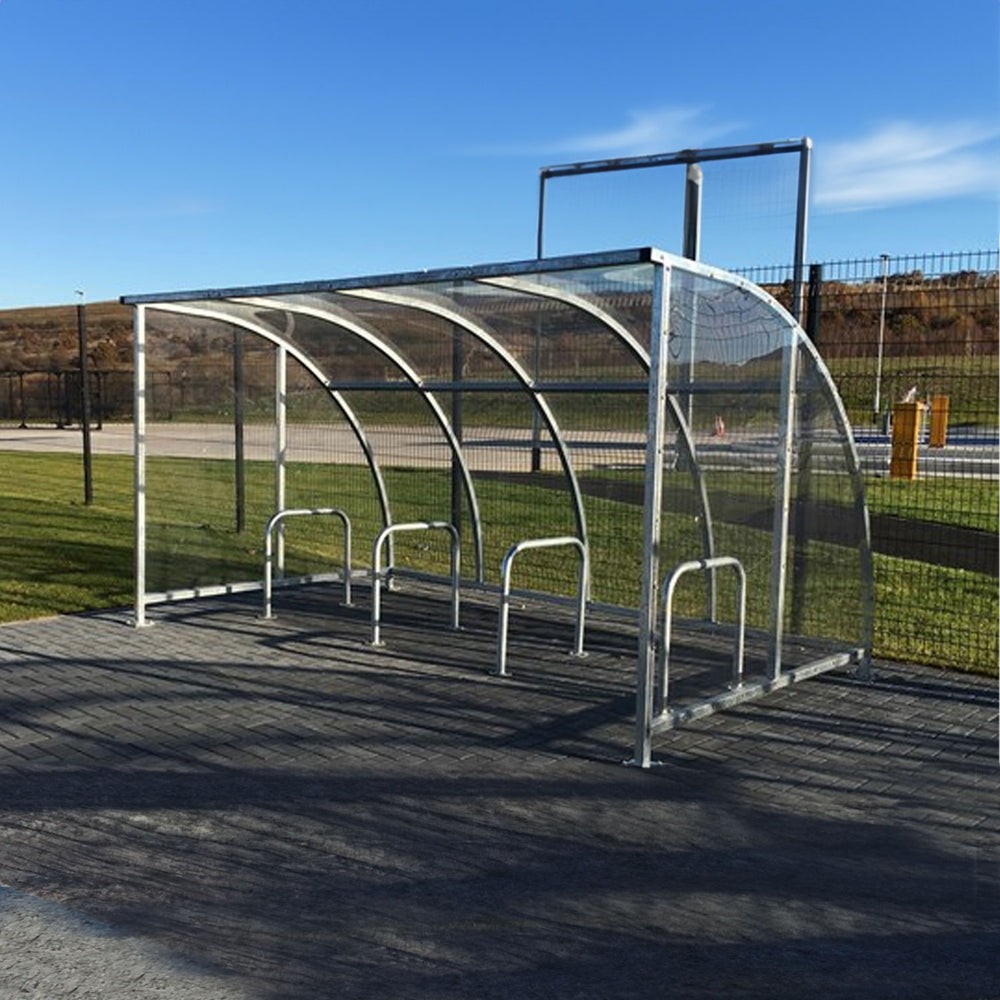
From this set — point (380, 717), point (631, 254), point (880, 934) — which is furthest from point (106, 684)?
point (880, 934)

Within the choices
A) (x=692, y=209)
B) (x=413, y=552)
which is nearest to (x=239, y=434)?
(x=413, y=552)

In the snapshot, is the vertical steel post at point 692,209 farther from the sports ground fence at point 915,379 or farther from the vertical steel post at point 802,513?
the vertical steel post at point 802,513

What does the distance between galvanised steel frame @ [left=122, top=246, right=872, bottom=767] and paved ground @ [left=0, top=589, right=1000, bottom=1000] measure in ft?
1.57

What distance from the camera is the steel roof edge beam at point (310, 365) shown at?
7914 millimetres

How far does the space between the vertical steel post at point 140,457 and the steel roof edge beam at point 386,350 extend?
0.77 metres

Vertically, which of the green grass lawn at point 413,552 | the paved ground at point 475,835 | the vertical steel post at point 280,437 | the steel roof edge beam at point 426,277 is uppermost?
the steel roof edge beam at point 426,277

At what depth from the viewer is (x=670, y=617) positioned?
5895mm

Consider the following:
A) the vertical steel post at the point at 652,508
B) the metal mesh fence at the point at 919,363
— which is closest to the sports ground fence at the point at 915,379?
the metal mesh fence at the point at 919,363

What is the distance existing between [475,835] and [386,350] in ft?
15.9

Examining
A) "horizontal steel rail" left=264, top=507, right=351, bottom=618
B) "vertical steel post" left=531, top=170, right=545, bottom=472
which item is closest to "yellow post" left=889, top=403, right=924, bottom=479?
"vertical steel post" left=531, top=170, right=545, bottom=472

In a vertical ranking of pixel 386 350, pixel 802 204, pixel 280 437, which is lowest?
pixel 280 437

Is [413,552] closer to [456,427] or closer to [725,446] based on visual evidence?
[456,427]

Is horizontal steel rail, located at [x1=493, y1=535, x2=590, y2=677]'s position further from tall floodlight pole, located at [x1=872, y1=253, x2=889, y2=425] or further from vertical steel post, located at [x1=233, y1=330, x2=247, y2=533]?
vertical steel post, located at [x1=233, y1=330, x2=247, y2=533]

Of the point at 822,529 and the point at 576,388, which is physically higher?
the point at 576,388
